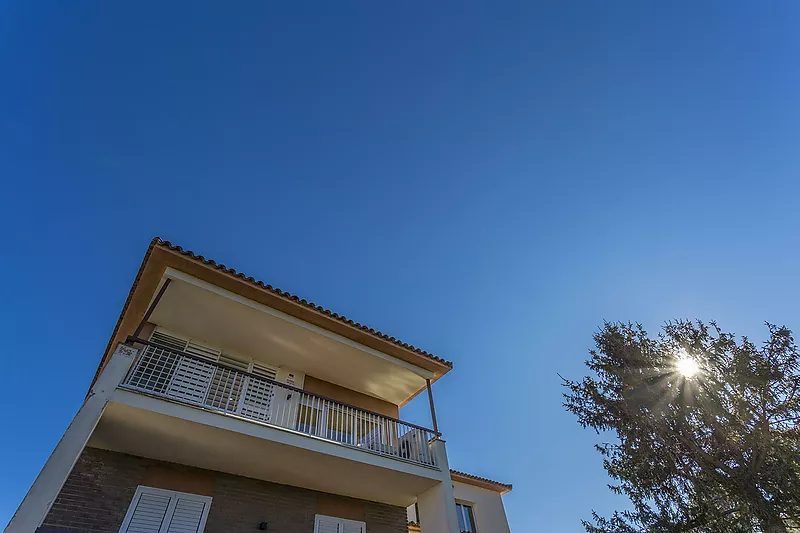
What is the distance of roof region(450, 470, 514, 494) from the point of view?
48.6 feet

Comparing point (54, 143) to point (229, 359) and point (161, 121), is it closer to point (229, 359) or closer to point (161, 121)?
point (161, 121)

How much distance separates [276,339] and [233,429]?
2973mm

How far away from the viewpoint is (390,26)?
11031 millimetres

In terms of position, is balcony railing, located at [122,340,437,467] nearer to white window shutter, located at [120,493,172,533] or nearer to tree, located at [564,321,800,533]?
white window shutter, located at [120,493,172,533]

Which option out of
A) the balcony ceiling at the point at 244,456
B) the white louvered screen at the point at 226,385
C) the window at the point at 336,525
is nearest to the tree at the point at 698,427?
the balcony ceiling at the point at 244,456

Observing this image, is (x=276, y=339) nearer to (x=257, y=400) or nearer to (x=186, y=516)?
(x=257, y=400)

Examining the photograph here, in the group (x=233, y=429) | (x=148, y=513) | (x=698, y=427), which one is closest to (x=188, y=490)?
(x=148, y=513)

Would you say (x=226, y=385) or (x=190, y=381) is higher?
(x=226, y=385)

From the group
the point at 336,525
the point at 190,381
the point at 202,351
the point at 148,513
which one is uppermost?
the point at 202,351

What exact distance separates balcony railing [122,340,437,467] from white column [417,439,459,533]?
0.90ft

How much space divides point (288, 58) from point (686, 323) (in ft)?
49.0

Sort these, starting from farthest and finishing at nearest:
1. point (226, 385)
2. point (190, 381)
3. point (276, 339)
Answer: point (276, 339) → point (226, 385) → point (190, 381)

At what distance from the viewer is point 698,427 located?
11.3 m

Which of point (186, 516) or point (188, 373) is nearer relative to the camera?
point (186, 516)
